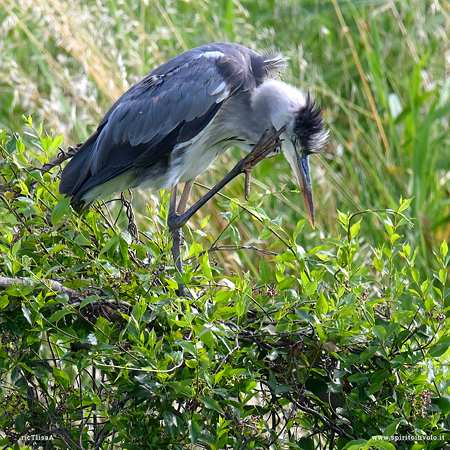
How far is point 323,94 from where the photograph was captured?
3.89m

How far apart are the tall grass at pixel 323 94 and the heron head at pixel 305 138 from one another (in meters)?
0.21

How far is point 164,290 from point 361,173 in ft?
6.94

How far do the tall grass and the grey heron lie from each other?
1.19 ft

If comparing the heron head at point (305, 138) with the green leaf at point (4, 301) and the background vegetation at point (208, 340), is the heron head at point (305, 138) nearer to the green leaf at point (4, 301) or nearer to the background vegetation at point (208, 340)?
the background vegetation at point (208, 340)

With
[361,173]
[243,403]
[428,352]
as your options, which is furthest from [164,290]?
[361,173]

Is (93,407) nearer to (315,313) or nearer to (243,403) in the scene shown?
(243,403)

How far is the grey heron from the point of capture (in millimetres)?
2521

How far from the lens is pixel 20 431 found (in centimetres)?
159

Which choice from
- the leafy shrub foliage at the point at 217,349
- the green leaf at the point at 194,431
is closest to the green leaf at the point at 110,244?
the leafy shrub foliage at the point at 217,349

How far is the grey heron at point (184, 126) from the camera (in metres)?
2.52

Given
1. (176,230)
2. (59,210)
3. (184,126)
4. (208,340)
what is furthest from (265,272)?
(184,126)

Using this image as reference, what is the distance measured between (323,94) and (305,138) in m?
1.39

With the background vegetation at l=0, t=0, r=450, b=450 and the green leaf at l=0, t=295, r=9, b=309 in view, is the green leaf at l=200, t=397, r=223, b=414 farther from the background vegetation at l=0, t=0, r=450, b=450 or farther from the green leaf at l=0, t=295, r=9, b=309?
the green leaf at l=0, t=295, r=9, b=309

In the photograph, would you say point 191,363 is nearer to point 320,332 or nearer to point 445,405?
point 320,332
